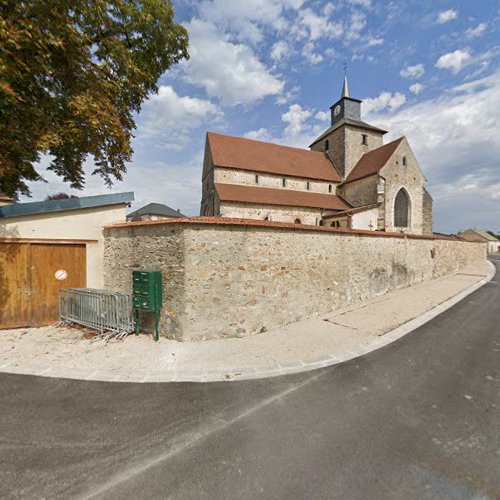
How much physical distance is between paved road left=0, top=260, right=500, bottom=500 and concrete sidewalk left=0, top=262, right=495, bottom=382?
30cm

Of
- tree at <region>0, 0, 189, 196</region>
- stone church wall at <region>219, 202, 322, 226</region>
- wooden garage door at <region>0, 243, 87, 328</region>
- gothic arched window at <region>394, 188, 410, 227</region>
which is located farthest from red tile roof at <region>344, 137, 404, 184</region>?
wooden garage door at <region>0, 243, 87, 328</region>

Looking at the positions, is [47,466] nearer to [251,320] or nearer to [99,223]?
[251,320]

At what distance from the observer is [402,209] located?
2209 centimetres

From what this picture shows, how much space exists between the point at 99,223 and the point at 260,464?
300 inches

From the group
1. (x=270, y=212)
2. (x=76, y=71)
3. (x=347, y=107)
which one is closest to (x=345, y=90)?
(x=347, y=107)

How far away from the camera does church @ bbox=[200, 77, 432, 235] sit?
58.3ft

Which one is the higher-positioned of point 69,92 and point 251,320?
point 69,92

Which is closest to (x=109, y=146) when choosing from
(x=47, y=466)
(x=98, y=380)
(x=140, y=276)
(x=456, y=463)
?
(x=140, y=276)

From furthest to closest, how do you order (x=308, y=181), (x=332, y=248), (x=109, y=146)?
(x=308, y=181)
(x=332, y=248)
(x=109, y=146)

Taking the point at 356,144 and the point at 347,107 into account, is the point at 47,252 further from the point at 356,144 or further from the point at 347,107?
the point at 347,107

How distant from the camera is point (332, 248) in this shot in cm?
804

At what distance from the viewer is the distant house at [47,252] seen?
6.20m

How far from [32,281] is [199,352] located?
5.29 meters

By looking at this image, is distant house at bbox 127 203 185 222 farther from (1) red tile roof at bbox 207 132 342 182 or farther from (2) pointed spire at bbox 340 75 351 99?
(2) pointed spire at bbox 340 75 351 99
